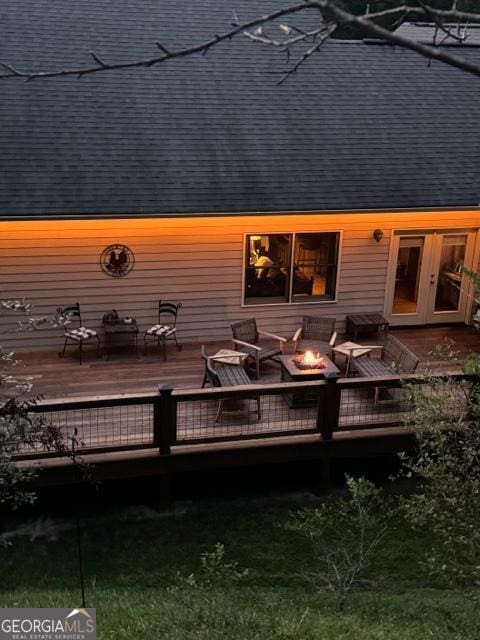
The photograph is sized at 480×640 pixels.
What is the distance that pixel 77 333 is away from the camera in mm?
10672

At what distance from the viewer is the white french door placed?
12188 millimetres

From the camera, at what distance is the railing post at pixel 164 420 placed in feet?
26.6

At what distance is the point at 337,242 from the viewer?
1180 cm

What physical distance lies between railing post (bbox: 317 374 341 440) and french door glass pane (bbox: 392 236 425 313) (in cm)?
438

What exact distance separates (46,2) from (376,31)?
12.4 m

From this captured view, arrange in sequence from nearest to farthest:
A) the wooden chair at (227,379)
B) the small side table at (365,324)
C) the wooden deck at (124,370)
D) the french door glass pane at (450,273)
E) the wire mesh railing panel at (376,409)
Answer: the wooden chair at (227,379), the wire mesh railing panel at (376,409), the wooden deck at (124,370), the small side table at (365,324), the french door glass pane at (450,273)

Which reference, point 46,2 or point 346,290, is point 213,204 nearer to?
point 346,290

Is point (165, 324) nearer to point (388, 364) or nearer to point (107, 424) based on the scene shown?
point (107, 424)

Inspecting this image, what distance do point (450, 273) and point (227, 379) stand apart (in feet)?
16.8

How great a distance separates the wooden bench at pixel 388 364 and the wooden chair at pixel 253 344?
1221 millimetres

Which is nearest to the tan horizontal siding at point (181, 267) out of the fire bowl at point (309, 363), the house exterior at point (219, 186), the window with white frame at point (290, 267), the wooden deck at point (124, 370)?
the house exterior at point (219, 186)

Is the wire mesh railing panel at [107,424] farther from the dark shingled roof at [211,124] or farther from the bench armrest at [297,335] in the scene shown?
the dark shingled roof at [211,124]

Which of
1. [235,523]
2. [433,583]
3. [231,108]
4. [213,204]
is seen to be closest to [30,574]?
[235,523]

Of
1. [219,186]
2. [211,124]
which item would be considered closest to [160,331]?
[219,186]
